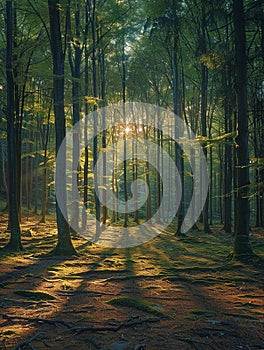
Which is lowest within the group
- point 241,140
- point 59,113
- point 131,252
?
point 131,252

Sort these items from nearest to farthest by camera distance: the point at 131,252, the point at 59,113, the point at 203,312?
1. the point at 203,312
2. the point at 59,113
3. the point at 131,252

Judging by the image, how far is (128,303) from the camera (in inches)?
241

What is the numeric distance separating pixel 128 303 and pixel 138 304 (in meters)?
0.22

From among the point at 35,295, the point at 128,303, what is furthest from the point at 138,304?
the point at 35,295

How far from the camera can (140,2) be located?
68.0 feet

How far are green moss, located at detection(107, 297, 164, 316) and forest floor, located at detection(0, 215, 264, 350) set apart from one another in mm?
18

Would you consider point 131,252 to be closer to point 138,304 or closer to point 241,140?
point 241,140

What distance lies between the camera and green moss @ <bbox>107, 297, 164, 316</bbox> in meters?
5.67

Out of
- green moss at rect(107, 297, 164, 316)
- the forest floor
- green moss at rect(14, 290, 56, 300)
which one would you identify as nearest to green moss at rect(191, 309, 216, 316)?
the forest floor

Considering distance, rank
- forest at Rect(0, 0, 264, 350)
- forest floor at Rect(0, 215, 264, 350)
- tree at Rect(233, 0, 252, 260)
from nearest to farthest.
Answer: forest floor at Rect(0, 215, 264, 350) → forest at Rect(0, 0, 264, 350) → tree at Rect(233, 0, 252, 260)

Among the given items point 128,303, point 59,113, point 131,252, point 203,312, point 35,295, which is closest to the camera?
point 203,312

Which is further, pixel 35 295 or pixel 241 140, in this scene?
pixel 241 140

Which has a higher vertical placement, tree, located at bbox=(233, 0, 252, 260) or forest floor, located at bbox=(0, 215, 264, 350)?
tree, located at bbox=(233, 0, 252, 260)

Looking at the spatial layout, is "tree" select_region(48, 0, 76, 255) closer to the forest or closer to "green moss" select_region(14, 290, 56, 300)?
the forest
